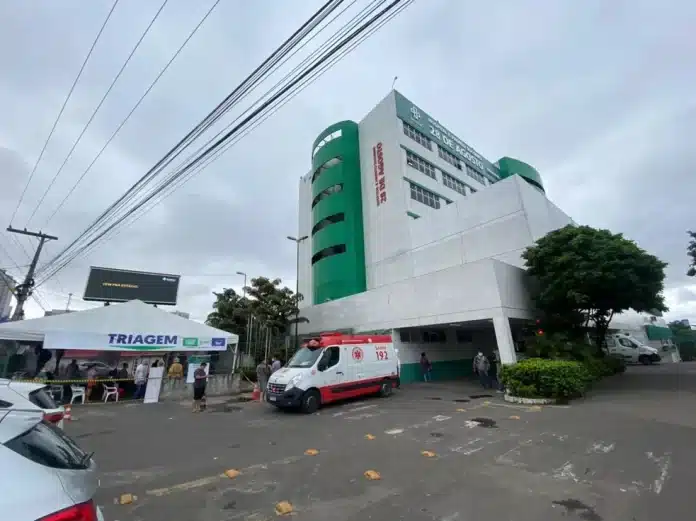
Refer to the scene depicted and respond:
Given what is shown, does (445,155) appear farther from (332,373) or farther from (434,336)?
(332,373)

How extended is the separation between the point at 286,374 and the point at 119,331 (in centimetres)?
816

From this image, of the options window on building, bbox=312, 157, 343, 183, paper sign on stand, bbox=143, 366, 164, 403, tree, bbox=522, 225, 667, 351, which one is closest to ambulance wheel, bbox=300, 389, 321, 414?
paper sign on stand, bbox=143, 366, 164, 403

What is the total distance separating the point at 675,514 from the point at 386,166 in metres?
27.4

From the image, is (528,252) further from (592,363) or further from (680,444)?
(680,444)

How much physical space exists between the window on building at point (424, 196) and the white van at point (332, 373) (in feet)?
56.0

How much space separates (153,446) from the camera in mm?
7266

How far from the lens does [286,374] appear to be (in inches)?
436

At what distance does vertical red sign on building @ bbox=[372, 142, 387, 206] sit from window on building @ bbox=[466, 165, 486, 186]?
12609mm

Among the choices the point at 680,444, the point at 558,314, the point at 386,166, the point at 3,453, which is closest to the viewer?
the point at 3,453

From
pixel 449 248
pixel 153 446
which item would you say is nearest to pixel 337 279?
pixel 449 248

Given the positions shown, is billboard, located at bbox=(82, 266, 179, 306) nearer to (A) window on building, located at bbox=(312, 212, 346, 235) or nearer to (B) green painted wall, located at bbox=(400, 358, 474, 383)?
(A) window on building, located at bbox=(312, 212, 346, 235)

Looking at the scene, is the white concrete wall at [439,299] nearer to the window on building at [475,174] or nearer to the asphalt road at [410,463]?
the asphalt road at [410,463]

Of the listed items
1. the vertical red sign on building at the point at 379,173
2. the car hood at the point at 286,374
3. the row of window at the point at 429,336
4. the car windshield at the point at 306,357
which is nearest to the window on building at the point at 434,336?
the row of window at the point at 429,336

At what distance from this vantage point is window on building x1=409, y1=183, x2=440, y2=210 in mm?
28220
